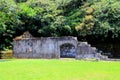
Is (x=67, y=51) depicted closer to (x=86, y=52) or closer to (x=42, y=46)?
(x=42, y=46)

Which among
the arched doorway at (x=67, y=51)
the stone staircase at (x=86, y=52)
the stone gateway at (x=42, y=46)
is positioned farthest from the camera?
the arched doorway at (x=67, y=51)

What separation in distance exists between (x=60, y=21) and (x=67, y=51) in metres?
4.02

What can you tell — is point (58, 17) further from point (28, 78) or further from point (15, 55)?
point (28, 78)

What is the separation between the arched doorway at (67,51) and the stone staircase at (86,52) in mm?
2790

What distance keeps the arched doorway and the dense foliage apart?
229 cm

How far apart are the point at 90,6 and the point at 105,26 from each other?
5.36 metres

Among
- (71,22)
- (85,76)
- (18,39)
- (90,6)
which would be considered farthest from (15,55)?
(85,76)

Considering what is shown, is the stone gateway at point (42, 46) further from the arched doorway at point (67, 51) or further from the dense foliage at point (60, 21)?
the dense foliage at point (60, 21)

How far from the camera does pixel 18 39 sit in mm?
36688

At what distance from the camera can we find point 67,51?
38562 millimetres

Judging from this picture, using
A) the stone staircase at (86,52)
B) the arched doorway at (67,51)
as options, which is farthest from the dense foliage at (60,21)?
the stone staircase at (86,52)

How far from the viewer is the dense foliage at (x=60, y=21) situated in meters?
38.0

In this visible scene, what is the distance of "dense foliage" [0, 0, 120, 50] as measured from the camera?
38031 millimetres

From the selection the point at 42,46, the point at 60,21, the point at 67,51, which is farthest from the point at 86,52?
the point at 60,21
